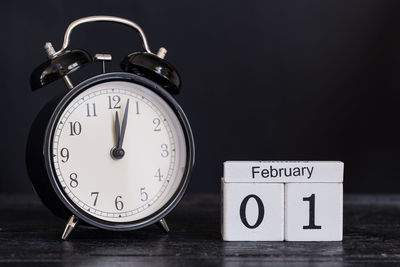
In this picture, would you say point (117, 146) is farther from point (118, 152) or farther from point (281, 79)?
point (281, 79)

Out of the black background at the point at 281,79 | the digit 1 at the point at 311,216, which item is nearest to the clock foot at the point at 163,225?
the digit 1 at the point at 311,216

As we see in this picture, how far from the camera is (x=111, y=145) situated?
140 cm

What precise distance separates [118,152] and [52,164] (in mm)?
150

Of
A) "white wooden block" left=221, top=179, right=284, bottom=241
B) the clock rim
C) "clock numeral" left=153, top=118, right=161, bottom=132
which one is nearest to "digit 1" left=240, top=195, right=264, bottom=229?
"white wooden block" left=221, top=179, right=284, bottom=241

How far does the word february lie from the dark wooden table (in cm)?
15

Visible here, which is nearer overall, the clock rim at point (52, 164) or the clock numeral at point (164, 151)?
the clock rim at point (52, 164)

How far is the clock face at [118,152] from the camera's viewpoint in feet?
4.49

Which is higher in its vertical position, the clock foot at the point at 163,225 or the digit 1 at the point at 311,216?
the digit 1 at the point at 311,216

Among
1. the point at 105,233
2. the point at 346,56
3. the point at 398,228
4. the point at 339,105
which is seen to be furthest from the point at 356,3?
the point at 105,233

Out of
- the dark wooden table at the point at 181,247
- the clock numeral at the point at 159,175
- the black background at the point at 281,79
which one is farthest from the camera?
the black background at the point at 281,79

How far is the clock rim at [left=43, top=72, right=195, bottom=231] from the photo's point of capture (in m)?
1.33

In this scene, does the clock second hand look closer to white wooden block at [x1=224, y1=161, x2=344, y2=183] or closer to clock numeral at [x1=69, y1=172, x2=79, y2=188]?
clock numeral at [x1=69, y1=172, x2=79, y2=188]

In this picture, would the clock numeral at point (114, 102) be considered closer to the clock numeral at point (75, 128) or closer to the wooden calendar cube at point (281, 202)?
the clock numeral at point (75, 128)

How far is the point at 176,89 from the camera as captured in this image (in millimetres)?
1485
